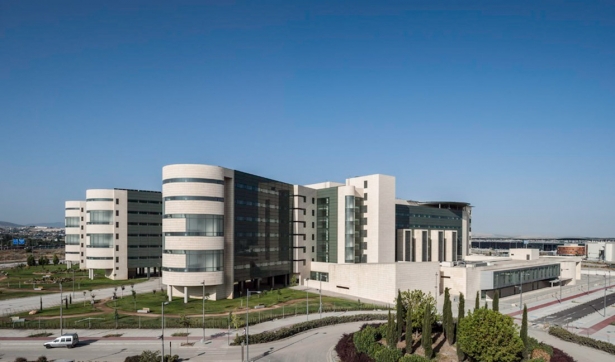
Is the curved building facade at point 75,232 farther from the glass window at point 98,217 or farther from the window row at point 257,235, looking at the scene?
the window row at point 257,235

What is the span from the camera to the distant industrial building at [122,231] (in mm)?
117062

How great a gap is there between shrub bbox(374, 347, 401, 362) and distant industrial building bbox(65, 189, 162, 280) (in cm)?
9375

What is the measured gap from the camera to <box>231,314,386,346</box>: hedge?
5453 centimetres

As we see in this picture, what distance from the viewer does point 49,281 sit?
4530 inches

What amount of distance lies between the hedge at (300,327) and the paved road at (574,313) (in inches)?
1153

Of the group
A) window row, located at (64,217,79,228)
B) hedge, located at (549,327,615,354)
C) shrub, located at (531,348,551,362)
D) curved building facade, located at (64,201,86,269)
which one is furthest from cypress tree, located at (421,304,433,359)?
window row, located at (64,217,79,228)

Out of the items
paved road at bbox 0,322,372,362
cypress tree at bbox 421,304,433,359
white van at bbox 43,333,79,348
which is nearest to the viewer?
cypress tree at bbox 421,304,433,359

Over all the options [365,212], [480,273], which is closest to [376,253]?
[365,212]

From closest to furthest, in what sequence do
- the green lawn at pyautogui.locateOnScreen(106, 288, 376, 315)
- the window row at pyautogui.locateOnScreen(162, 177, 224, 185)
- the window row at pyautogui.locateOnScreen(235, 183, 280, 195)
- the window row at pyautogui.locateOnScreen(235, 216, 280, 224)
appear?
the green lawn at pyautogui.locateOnScreen(106, 288, 376, 315) → the window row at pyautogui.locateOnScreen(162, 177, 224, 185) → the window row at pyautogui.locateOnScreen(235, 216, 280, 224) → the window row at pyautogui.locateOnScreen(235, 183, 280, 195)

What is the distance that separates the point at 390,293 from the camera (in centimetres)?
8488

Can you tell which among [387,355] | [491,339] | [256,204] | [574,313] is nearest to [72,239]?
[256,204]

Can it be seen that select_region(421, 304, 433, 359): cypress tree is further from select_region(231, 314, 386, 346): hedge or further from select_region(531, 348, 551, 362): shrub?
select_region(231, 314, 386, 346): hedge

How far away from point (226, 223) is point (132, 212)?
160 ft

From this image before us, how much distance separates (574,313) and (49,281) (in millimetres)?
126369
